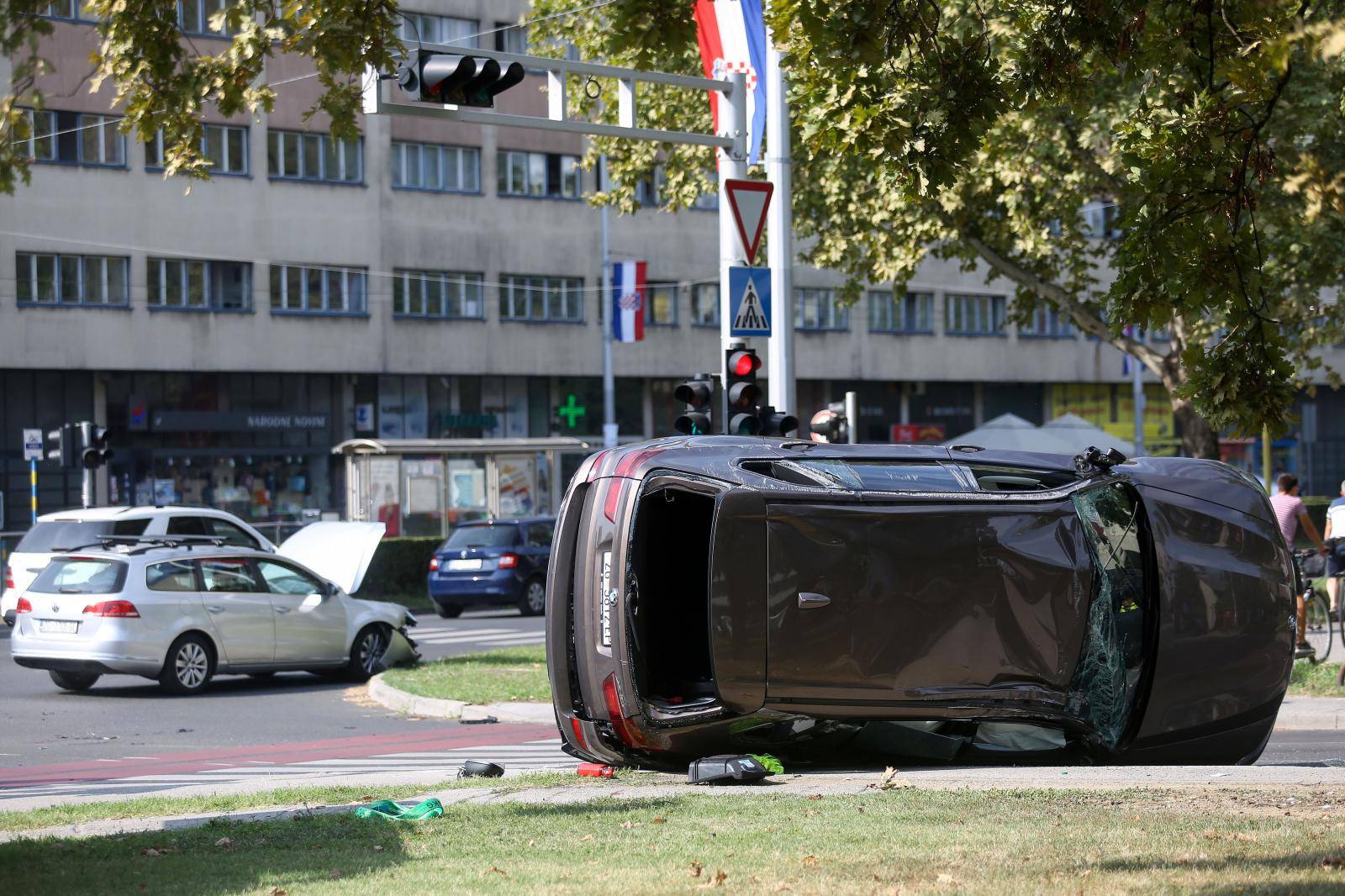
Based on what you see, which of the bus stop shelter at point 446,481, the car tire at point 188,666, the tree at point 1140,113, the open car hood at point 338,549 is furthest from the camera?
the bus stop shelter at point 446,481

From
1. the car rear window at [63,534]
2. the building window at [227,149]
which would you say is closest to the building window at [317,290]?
the building window at [227,149]

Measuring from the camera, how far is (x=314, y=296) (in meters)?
45.2

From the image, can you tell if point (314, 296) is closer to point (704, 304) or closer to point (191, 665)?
A: point (704, 304)

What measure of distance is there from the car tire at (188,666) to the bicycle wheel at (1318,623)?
1213 cm

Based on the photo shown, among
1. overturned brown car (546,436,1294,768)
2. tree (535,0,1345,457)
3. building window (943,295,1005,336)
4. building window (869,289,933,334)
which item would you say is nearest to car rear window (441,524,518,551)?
overturned brown car (546,436,1294,768)

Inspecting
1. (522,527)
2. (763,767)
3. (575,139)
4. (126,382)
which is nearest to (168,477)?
(126,382)

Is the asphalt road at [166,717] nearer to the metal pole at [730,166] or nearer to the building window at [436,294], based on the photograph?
the metal pole at [730,166]

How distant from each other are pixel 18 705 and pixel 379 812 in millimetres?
9107

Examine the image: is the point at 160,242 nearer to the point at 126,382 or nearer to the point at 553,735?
the point at 126,382

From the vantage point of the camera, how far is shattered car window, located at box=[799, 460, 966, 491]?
946 cm

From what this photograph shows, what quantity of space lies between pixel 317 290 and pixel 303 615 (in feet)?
92.4

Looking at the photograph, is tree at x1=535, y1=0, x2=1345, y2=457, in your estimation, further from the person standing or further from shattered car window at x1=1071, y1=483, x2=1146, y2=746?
the person standing

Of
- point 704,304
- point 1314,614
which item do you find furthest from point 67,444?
point 704,304

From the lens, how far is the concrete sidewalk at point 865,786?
8.59 metres
